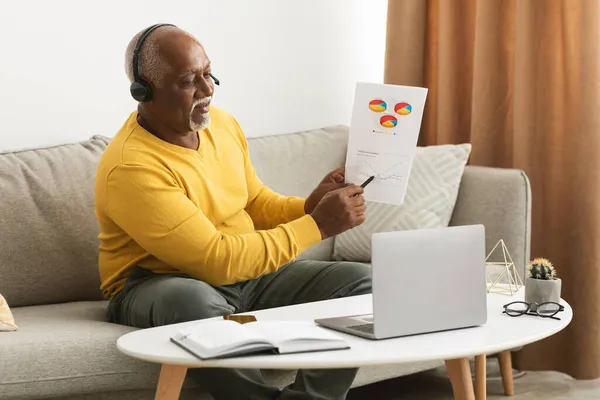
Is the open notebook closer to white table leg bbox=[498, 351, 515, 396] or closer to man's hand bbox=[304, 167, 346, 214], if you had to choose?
man's hand bbox=[304, 167, 346, 214]

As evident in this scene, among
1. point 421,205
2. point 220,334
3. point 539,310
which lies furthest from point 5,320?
point 421,205

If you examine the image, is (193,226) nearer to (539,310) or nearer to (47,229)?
(47,229)

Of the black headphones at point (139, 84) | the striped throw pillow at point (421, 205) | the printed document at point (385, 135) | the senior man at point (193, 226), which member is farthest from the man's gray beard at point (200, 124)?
the striped throw pillow at point (421, 205)

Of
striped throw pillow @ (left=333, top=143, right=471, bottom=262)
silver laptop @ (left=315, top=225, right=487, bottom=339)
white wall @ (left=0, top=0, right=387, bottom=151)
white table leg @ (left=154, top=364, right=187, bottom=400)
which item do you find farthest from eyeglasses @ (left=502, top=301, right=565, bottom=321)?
white wall @ (left=0, top=0, right=387, bottom=151)

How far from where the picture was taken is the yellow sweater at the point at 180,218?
2.03m

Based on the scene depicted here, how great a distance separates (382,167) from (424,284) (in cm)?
47

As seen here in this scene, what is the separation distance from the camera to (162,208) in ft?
6.63

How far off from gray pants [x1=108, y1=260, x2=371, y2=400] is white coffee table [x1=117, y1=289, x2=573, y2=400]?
153 millimetres

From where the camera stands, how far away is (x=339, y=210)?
211 centimetres

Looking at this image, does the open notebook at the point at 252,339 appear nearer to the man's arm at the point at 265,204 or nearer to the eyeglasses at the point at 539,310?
the eyeglasses at the point at 539,310

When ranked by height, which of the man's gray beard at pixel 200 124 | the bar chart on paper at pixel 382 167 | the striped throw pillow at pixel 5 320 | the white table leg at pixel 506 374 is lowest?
the white table leg at pixel 506 374

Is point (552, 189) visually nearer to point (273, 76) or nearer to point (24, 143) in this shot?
point (273, 76)

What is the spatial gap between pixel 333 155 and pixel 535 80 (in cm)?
68

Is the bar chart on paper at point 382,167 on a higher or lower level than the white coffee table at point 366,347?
higher
